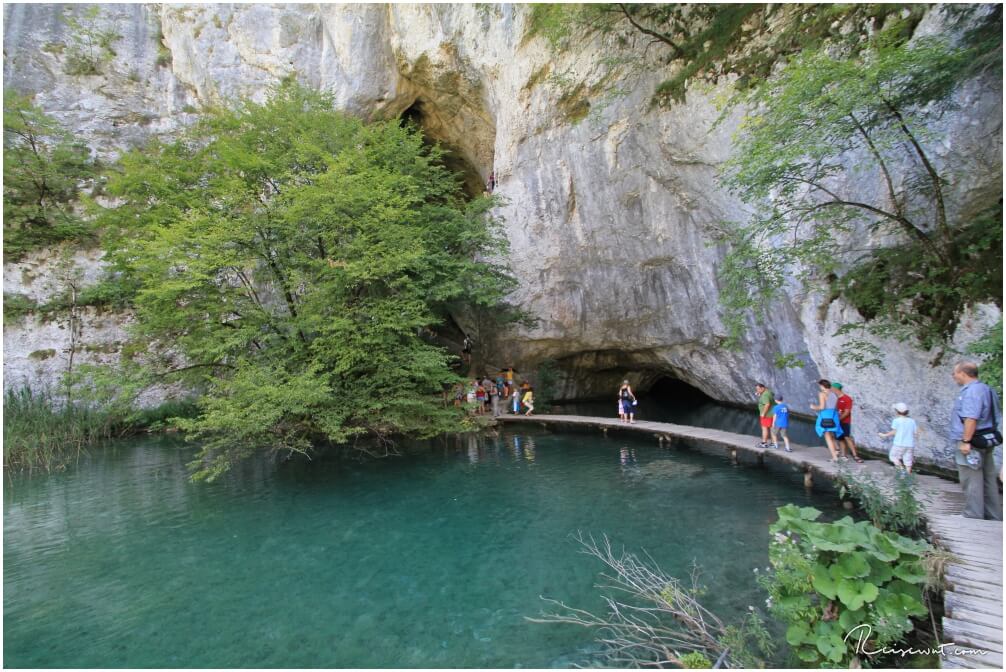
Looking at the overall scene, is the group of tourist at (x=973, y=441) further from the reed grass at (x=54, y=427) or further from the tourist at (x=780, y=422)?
the reed grass at (x=54, y=427)

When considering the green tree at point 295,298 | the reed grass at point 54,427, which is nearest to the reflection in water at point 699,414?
the green tree at point 295,298

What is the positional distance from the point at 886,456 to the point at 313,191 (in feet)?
41.2

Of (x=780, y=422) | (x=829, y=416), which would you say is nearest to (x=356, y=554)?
(x=829, y=416)

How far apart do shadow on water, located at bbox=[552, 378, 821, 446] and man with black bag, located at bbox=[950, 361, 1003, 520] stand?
6.17m

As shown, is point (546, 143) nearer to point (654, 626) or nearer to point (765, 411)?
point (765, 411)

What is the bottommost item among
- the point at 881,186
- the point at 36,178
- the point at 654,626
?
the point at 654,626

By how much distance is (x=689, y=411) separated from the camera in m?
19.7

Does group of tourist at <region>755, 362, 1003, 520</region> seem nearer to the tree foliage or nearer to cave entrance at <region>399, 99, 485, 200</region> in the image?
the tree foliage

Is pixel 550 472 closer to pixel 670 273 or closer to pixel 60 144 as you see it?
pixel 670 273

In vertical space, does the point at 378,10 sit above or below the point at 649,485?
above

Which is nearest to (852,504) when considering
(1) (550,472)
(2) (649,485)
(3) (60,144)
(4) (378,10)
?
(2) (649,485)

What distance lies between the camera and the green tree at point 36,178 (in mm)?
18219

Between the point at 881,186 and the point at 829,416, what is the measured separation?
3.76 metres

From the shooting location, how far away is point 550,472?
34.3ft
